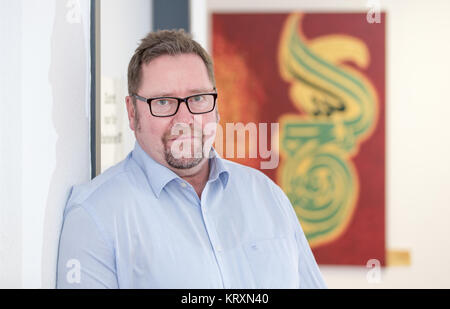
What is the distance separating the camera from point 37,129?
0.57m

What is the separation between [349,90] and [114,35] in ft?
3.49

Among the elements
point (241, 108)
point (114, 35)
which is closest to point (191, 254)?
point (114, 35)

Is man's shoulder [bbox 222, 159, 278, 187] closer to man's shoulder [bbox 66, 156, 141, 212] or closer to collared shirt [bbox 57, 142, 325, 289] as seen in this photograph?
collared shirt [bbox 57, 142, 325, 289]

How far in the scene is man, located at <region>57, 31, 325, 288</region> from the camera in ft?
2.26

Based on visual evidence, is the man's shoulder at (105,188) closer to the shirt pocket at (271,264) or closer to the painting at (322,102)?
the shirt pocket at (271,264)

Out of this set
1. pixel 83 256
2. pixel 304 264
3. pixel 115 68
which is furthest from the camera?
pixel 115 68

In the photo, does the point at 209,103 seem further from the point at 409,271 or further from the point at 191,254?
the point at 409,271

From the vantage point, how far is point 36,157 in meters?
0.57

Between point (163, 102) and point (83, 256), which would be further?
point (163, 102)

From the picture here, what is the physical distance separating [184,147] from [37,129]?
0.91 feet
